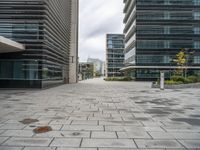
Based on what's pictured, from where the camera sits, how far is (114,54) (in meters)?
143

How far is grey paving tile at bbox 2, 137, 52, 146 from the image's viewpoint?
5938 millimetres

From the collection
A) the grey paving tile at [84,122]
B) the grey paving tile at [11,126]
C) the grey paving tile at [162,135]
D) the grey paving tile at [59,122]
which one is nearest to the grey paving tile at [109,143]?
the grey paving tile at [162,135]

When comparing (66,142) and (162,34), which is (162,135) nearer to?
(66,142)

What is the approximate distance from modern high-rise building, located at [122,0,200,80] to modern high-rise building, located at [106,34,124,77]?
7001 cm

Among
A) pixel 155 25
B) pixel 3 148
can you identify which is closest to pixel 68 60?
pixel 155 25

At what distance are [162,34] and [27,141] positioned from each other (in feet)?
220

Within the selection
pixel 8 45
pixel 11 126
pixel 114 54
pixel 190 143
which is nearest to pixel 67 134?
pixel 11 126

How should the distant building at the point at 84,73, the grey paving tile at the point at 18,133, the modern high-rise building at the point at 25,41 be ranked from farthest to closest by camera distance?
the distant building at the point at 84,73, the modern high-rise building at the point at 25,41, the grey paving tile at the point at 18,133

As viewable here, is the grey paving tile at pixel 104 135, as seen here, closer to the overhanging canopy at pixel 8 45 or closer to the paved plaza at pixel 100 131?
the paved plaza at pixel 100 131

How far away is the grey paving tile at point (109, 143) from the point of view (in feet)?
19.3

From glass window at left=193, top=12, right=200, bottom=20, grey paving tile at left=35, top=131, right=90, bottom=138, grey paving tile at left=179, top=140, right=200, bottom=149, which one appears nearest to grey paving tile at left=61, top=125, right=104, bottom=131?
grey paving tile at left=35, top=131, right=90, bottom=138

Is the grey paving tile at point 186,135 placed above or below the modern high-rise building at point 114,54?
below

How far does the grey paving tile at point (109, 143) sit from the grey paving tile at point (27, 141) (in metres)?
0.96

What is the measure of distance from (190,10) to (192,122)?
6749 cm
